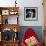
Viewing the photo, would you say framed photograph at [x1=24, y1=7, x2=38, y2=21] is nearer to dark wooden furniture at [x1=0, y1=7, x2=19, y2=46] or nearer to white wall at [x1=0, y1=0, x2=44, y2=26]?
white wall at [x1=0, y1=0, x2=44, y2=26]

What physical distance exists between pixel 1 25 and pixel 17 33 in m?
0.67

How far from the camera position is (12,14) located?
5844 mm

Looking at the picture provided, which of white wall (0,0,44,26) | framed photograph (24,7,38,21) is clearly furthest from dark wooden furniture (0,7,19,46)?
framed photograph (24,7,38,21)

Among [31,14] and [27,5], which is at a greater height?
[27,5]

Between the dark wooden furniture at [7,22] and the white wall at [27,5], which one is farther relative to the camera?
the white wall at [27,5]

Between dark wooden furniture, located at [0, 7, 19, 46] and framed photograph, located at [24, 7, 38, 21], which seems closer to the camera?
dark wooden furniture, located at [0, 7, 19, 46]

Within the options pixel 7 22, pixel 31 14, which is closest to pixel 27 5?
pixel 31 14

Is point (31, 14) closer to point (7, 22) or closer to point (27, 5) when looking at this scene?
point (27, 5)

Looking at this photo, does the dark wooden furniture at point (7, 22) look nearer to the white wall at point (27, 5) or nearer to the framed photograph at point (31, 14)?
the white wall at point (27, 5)

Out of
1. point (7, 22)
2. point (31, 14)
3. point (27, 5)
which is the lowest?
point (7, 22)

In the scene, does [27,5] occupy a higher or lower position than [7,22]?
higher

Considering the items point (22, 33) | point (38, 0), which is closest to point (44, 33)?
point (22, 33)

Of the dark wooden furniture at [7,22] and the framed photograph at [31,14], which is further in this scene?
the framed photograph at [31,14]

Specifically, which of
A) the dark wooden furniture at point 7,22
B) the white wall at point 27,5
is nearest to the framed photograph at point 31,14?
the white wall at point 27,5
